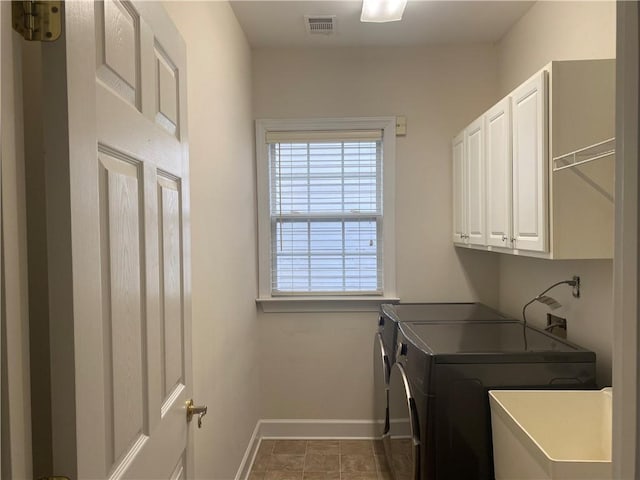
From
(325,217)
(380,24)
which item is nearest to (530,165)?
(380,24)

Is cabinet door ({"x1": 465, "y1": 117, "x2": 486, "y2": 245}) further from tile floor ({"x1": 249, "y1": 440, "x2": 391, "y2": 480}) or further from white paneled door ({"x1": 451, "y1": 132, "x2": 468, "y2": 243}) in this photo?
tile floor ({"x1": 249, "y1": 440, "x2": 391, "y2": 480})

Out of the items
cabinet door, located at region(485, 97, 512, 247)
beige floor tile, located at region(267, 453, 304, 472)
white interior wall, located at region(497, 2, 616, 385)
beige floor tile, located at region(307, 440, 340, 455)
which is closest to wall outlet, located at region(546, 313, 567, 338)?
white interior wall, located at region(497, 2, 616, 385)

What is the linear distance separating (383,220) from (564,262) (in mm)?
1219

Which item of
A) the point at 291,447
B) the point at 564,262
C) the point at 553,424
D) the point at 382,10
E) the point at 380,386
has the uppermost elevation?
the point at 382,10

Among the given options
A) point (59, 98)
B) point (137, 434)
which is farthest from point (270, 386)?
point (59, 98)

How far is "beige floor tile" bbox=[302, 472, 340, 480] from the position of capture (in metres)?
2.62

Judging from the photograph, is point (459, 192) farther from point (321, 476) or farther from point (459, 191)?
point (321, 476)

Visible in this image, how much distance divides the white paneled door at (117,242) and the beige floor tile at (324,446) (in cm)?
187

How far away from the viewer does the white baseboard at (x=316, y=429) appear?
10.3 ft

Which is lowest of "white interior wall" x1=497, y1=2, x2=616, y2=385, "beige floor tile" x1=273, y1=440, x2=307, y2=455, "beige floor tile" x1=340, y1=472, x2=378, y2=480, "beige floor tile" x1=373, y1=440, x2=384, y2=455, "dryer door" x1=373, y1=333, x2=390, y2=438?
"beige floor tile" x1=273, y1=440, x2=307, y2=455

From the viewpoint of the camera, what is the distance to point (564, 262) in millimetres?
2150

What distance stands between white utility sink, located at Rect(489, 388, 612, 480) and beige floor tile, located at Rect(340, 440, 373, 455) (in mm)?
1473

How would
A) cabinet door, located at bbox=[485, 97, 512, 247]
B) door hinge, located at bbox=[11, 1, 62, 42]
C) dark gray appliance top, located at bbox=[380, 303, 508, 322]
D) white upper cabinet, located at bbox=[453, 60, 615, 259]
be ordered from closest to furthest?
door hinge, located at bbox=[11, 1, 62, 42]
white upper cabinet, located at bbox=[453, 60, 615, 259]
cabinet door, located at bbox=[485, 97, 512, 247]
dark gray appliance top, located at bbox=[380, 303, 508, 322]

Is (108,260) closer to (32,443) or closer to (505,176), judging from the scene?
(32,443)
